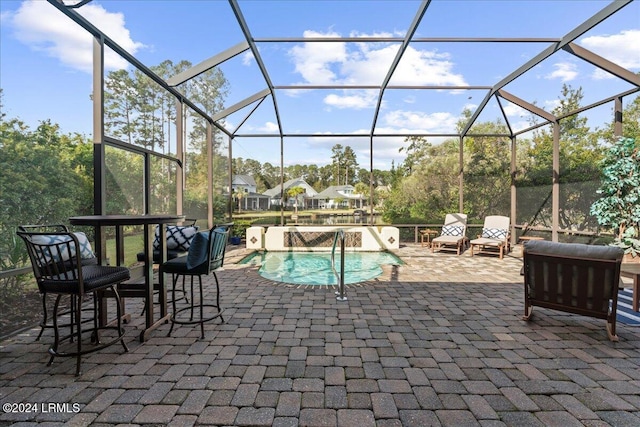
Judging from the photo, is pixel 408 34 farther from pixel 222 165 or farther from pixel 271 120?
pixel 222 165

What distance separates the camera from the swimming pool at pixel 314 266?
5496 millimetres

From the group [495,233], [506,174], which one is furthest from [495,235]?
[506,174]

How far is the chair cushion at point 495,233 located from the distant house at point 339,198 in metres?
3.63

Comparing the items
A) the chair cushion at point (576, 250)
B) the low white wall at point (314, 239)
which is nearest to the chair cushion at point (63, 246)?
the chair cushion at point (576, 250)

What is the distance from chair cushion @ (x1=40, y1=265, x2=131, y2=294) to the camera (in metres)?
2.26

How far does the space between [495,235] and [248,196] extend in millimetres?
6894

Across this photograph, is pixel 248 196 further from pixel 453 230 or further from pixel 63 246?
pixel 63 246

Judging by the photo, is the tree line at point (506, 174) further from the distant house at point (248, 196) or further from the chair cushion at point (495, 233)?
the distant house at point (248, 196)

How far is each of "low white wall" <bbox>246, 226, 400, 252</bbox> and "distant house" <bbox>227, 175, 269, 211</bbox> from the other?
171cm

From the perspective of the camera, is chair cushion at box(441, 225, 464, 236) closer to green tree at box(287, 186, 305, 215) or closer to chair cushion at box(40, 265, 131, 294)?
green tree at box(287, 186, 305, 215)

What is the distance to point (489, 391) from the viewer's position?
1993mm

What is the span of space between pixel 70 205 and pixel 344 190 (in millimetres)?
8727

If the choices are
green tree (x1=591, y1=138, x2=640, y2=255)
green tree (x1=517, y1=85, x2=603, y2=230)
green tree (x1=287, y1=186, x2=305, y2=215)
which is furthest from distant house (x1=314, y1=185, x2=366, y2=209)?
green tree (x1=591, y1=138, x2=640, y2=255)

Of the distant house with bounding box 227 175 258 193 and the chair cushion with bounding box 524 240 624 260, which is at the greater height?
the distant house with bounding box 227 175 258 193
